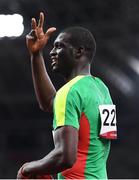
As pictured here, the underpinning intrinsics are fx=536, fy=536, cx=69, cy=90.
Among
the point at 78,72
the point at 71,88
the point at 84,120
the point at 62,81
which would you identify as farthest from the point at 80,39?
the point at 62,81

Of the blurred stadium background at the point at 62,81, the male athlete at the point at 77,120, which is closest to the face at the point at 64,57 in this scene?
the male athlete at the point at 77,120

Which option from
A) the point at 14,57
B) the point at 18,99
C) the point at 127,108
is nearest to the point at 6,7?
the point at 14,57

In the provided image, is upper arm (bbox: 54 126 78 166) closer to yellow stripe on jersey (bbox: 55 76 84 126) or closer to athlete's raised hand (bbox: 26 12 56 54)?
yellow stripe on jersey (bbox: 55 76 84 126)

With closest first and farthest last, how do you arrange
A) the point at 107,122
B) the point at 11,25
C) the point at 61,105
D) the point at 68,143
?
the point at 68,143 → the point at 61,105 → the point at 107,122 → the point at 11,25

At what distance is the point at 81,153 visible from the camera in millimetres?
2553

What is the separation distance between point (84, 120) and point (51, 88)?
2.40ft

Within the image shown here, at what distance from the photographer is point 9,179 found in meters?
11.3

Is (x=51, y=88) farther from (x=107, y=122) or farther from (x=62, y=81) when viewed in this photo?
(x=62, y=81)

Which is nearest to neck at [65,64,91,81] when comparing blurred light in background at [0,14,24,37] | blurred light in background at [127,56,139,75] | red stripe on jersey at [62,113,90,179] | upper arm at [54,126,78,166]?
red stripe on jersey at [62,113,90,179]

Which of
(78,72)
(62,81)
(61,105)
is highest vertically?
(78,72)

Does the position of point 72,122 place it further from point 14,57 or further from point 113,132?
point 14,57

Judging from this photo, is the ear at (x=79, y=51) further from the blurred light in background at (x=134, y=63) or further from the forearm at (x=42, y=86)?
the blurred light in background at (x=134, y=63)

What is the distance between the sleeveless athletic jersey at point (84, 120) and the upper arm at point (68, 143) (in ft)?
0.13

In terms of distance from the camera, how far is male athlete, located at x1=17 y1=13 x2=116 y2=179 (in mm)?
2404
